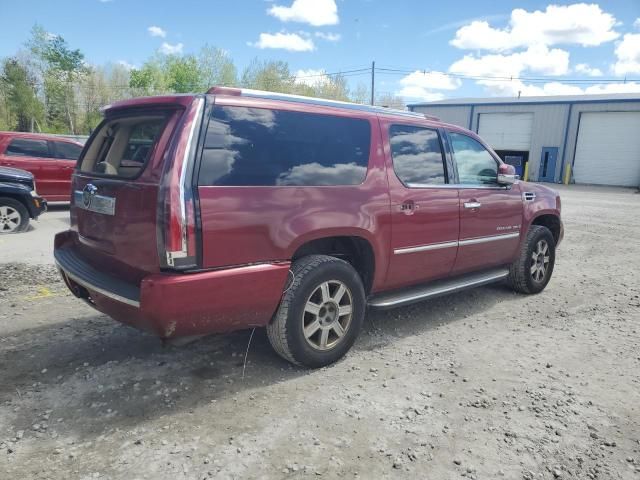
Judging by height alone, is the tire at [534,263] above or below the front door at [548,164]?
below

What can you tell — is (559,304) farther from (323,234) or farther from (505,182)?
(323,234)

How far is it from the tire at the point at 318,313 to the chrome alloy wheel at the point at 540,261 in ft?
9.79

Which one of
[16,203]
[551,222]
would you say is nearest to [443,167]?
[551,222]

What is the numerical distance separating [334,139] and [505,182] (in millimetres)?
2293

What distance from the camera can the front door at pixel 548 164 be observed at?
102 ft

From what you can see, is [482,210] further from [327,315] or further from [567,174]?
[567,174]

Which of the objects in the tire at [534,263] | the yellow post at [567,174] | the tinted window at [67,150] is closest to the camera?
the tire at [534,263]

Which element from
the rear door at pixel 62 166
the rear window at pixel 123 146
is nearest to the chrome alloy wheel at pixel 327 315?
the rear window at pixel 123 146

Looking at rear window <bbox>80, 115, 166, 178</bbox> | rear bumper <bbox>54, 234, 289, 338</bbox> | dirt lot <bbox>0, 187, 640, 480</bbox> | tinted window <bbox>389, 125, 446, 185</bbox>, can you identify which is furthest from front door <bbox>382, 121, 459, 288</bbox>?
rear window <bbox>80, 115, 166, 178</bbox>

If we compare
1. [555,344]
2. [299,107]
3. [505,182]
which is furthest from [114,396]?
[505,182]

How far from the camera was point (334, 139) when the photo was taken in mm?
3527

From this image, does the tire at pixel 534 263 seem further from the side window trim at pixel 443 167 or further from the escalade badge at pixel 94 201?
the escalade badge at pixel 94 201

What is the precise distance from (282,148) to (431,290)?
2.00m

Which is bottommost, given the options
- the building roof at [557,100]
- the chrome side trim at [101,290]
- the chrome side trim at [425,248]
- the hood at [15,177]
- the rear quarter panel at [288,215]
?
the chrome side trim at [101,290]
